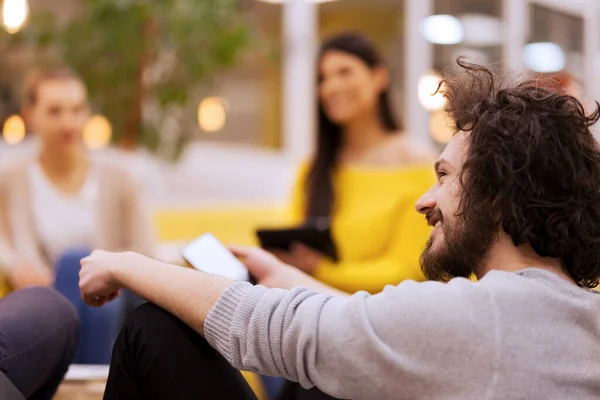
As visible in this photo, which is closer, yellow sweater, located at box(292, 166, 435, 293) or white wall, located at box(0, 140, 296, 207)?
yellow sweater, located at box(292, 166, 435, 293)

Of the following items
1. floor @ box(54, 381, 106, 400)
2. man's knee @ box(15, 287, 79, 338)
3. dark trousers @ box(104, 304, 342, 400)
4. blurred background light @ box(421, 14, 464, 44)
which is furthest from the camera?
blurred background light @ box(421, 14, 464, 44)

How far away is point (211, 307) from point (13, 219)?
2188mm

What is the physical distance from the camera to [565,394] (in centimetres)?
107

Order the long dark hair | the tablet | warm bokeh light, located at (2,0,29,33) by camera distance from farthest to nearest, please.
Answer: warm bokeh light, located at (2,0,29,33)
the long dark hair
the tablet

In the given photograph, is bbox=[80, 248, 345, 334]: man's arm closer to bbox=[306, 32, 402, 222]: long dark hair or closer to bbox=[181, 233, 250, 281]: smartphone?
bbox=[181, 233, 250, 281]: smartphone

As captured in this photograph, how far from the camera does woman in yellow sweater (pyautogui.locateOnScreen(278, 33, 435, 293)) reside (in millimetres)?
2854

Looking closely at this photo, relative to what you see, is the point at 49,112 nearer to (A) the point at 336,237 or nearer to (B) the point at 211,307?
(A) the point at 336,237

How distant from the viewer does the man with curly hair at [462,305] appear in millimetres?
1026

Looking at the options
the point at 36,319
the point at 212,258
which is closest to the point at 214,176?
the point at 212,258

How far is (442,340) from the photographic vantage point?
1018 millimetres

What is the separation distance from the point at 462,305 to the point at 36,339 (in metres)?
0.76

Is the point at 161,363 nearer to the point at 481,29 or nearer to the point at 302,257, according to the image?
the point at 302,257

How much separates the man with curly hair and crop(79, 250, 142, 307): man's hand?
2cm

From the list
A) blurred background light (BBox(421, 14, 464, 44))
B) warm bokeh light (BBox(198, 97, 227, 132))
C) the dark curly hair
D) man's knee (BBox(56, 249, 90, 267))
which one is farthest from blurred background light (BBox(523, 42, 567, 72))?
the dark curly hair
